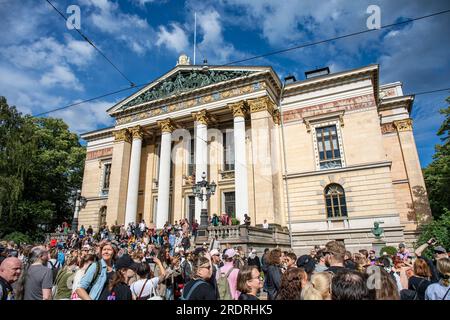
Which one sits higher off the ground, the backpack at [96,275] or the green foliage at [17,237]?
the green foliage at [17,237]

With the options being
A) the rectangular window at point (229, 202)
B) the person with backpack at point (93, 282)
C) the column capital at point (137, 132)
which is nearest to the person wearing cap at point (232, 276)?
the person with backpack at point (93, 282)

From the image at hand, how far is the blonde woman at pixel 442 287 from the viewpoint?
10.5 feet

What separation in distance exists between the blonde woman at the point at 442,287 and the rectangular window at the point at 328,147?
62.2 feet

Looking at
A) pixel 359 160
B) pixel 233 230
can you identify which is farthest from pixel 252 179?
pixel 359 160

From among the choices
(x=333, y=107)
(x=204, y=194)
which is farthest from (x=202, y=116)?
(x=333, y=107)

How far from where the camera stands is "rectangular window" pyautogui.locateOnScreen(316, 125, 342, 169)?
21734 millimetres

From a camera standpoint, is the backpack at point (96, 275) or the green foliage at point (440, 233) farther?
the green foliage at point (440, 233)

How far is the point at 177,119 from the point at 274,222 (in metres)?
12.4

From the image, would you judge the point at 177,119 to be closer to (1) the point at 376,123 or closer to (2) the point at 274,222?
(2) the point at 274,222

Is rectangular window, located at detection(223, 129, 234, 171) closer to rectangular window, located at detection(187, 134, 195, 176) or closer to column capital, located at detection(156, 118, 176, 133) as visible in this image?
rectangular window, located at detection(187, 134, 195, 176)

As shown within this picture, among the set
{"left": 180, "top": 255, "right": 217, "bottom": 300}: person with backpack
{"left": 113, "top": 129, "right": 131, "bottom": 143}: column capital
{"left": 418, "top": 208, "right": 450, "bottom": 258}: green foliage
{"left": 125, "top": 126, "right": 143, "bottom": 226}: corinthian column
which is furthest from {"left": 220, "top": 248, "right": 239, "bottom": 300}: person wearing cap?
{"left": 113, "top": 129, "right": 131, "bottom": 143}: column capital

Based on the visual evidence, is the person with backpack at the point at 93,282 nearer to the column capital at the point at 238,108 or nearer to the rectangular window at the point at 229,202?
the column capital at the point at 238,108

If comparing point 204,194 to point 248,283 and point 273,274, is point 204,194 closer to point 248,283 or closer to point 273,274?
point 273,274
